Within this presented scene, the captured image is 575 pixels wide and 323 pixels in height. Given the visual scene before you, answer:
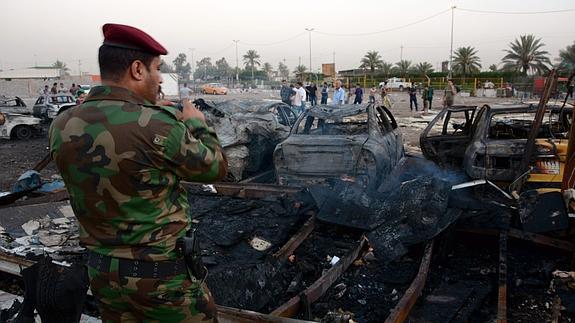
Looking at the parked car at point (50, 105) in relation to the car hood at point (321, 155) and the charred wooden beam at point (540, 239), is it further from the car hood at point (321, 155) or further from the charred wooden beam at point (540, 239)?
the charred wooden beam at point (540, 239)

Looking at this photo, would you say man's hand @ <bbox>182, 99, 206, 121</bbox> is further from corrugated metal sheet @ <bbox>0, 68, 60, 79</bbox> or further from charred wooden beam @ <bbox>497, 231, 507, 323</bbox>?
corrugated metal sheet @ <bbox>0, 68, 60, 79</bbox>

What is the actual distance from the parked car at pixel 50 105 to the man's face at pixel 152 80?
17529 mm

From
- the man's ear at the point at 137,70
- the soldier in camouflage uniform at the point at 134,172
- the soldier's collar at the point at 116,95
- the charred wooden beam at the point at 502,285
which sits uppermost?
the man's ear at the point at 137,70

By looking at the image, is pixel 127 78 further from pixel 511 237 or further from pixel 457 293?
pixel 511 237

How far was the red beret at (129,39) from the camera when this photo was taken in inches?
70.9

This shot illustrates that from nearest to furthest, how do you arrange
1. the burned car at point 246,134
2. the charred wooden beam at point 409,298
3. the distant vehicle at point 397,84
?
the charred wooden beam at point 409,298 < the burned car at point 246,134 < the distant vehicle at point 397,84

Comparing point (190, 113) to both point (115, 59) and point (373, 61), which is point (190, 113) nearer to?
point (115, 59)

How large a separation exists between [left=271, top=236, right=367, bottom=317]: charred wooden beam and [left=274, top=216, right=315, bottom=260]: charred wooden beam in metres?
0.50

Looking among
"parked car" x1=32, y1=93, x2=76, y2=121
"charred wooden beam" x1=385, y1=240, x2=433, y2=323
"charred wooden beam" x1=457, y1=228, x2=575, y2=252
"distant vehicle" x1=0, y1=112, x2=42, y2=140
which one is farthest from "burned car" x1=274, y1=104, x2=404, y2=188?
"parked car" x1=32, y1=93, x2=76, y2=121

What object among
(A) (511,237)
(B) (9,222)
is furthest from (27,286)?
(A) (511,237)

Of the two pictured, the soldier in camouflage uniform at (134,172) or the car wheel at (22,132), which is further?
the car wheel at (22,132)

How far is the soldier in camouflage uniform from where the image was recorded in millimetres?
1762

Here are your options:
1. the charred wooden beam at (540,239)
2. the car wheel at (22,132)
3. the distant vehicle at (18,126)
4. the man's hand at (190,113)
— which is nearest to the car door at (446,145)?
the charred wooden beam at (540,239)

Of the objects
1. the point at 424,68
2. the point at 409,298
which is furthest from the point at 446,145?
the point at 424,68
